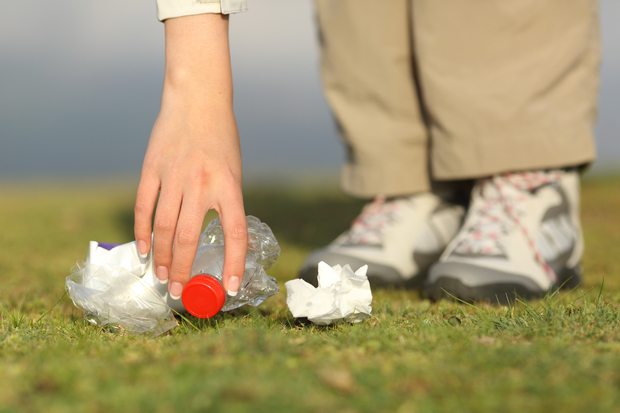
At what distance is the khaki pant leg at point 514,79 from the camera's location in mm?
2002

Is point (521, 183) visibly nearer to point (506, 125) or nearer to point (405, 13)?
point (506, 125)

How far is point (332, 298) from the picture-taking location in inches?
49.6

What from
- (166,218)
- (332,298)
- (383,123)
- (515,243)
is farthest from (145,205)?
(383,123)

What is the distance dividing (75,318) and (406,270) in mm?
1260

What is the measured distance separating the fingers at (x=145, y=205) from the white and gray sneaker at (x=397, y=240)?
766mm

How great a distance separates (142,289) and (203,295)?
0.21 meters

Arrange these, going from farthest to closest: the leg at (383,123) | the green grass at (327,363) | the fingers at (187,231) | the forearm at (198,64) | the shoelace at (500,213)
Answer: the leg at (383,123) < the shoelace at (500,213) < the forearm at (198,64) < the fingers at (187,231) < the green grass at (327,363)

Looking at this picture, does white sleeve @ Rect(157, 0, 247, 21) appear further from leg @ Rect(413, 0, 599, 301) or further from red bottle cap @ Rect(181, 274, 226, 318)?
leg @ Rect(413, 0, 599, 301)

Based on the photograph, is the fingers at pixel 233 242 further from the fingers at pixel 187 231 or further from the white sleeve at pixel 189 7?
the white sleeve at pixel 189 7

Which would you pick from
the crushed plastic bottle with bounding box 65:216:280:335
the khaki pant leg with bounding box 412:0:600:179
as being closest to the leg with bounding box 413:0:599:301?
the khaki pant leg with bounding box 412:0:600:179

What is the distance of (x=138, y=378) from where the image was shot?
2.87 feet

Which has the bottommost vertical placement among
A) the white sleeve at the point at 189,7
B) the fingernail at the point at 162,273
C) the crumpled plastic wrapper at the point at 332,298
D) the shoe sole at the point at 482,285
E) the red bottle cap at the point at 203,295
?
the shoe sole at the point at 482,285

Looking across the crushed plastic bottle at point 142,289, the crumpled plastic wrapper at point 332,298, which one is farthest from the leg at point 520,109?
the crushed plastic bottle at point 142,289

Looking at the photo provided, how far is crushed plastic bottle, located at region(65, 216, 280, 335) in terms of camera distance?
1.24 meters
